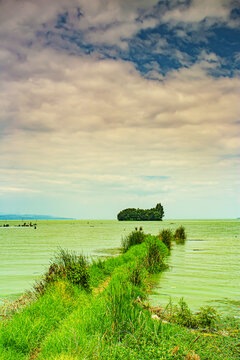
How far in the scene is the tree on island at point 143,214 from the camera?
579 feet

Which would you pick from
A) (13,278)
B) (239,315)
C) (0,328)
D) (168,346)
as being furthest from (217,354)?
(13,278)

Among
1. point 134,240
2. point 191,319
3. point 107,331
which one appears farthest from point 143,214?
point 107,331

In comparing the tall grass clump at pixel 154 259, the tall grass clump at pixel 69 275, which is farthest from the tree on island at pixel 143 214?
the tall grass clump at pixel 69 275

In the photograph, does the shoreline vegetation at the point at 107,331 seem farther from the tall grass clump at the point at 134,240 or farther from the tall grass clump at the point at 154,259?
the tall grass clump at the point at 134,240

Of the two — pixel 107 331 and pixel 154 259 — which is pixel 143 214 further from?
pixel 107 331

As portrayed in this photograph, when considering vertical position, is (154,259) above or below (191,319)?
above

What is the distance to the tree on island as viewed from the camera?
176337mm

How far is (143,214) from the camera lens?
179875mm

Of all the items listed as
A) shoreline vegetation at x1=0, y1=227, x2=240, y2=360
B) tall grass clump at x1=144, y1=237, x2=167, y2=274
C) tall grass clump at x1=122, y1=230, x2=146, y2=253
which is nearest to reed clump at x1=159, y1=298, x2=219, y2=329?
shoreline vegetation at x1=0, y1=227, x2=240, y2=360

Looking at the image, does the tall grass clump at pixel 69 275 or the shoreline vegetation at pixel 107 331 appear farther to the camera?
the tall grass clump at pixel 69 275

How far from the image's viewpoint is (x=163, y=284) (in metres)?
14.0

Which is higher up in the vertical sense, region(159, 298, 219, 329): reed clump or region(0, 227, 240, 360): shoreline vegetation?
region(0, 227, 240, 360): shoreline vegetation

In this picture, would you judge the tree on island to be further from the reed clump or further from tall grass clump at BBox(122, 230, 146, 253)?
the reed clump

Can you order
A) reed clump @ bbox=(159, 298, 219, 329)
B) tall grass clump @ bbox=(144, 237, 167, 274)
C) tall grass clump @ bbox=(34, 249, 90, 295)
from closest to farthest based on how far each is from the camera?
1. reed clump @ bbox=(159, 298, 219, 329)
2. tall grass clump @ bbox=(34, 249, 90, 295)
3. tall grass clump @ bbox=(144, 237, 167, 274)
